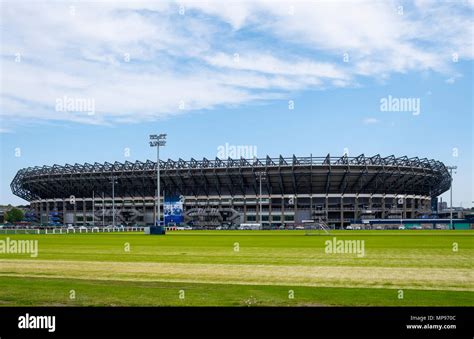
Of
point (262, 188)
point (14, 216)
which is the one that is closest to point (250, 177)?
point (262, 188)

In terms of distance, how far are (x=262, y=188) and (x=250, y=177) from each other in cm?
580

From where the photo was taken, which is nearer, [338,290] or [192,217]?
[338,290]

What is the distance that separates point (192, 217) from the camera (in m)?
148

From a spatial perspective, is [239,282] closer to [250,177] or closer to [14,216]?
[250,177]

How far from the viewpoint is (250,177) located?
469ft

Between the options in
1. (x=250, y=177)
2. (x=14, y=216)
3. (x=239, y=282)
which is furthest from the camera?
(x=14, y=216)
